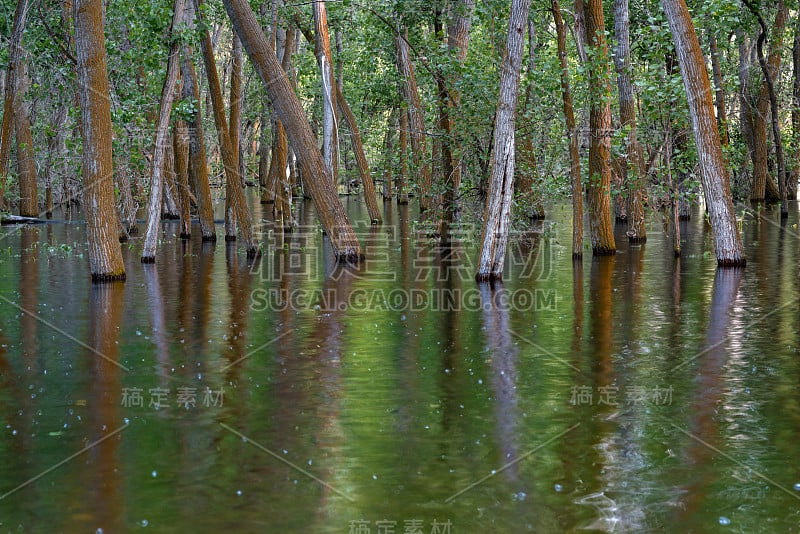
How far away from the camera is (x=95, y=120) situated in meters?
16.4

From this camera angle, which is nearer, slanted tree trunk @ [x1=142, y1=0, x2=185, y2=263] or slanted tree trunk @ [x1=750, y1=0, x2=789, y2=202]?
slanted tree trunk @ [x1=142, y1=0, x2=185, y2=263]

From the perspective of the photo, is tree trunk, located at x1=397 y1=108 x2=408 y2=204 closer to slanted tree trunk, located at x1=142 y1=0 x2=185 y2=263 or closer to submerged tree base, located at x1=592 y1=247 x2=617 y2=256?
submerged tree base, located at x1=592 y1=247 x2=617 y2=256

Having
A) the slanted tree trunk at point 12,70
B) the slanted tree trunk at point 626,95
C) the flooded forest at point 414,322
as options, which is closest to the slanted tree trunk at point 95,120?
the flooded forest at point 414,322

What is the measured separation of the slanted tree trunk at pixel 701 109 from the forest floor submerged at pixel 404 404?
130 centimetres

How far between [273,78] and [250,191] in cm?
4505

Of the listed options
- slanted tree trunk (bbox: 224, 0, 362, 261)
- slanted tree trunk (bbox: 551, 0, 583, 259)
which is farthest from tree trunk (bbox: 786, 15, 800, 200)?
slanted tree trunk (bbox: 224, 0, 362, 261)

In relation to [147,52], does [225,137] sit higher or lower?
lower

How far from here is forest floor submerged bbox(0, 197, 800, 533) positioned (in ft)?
20.9

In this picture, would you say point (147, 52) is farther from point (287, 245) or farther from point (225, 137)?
point (287, 245)

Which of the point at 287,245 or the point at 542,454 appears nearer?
the point at 542,454

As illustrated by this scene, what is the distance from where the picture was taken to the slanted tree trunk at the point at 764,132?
29255 mm

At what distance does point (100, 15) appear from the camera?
53.3 feet

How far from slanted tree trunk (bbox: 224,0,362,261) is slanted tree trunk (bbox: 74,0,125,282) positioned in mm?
3034

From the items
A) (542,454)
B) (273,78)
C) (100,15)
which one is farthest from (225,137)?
(542,454)
